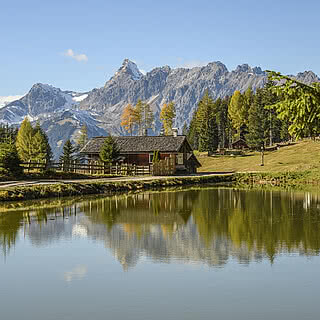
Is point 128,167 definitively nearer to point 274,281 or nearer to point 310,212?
point 310,212

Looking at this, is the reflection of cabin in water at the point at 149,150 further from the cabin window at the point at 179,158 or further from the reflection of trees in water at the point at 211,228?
the reflection of trees in water at the point at 211,228

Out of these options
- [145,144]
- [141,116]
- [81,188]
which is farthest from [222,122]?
Answer: [81,188]

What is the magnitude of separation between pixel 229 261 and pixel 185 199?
813 inches

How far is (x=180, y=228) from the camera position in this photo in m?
21.0

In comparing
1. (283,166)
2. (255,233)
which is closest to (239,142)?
(283,166)

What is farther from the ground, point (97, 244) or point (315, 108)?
point (315, 108)

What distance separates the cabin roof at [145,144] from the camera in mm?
68312

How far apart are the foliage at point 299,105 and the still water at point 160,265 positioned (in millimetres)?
4093

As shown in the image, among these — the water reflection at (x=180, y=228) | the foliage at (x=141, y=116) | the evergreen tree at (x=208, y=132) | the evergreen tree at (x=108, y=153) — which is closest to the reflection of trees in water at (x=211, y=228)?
the water reflection at (x=180, y=228)

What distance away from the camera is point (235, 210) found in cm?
2742

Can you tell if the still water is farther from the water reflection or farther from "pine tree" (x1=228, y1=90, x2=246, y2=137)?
"pine tree" (x1=228, y1=90, x2=246, y2=137)

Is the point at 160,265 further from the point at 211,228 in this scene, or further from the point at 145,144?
the point at 145,144

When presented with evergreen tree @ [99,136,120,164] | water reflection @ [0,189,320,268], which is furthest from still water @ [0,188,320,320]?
evergreen tree @ [99,136,120,164]

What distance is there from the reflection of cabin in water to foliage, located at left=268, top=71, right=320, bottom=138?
4903cm
